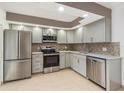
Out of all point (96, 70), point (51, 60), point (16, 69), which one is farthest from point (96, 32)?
point (16, 69)

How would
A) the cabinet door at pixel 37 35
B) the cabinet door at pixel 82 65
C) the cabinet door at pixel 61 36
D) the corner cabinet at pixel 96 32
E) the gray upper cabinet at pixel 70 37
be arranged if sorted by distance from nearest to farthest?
1. the corner cabinet at pixel 96 32
2. the cabinet door at pixel 82 65
3. the cabinet door at pixel 37 35
4. the cabinet door at pixel 61 36
5. the gray upper cabinet at pixel 70 37

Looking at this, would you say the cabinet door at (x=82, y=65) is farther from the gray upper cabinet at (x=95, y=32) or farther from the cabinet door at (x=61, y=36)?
the cabinet door at (x=61, y=36)

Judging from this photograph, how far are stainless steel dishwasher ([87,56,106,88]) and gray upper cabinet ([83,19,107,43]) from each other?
30.9 inches

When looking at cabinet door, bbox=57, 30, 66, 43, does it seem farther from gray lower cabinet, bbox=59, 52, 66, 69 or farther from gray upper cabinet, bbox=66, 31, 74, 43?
gray lower cabinet, bbox=59, 52, 66, 69

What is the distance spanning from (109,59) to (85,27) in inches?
82.5

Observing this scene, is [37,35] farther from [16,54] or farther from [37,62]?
[16,54]

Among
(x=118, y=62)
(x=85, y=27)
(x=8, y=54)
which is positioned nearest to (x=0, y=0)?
(x=8, y=54)

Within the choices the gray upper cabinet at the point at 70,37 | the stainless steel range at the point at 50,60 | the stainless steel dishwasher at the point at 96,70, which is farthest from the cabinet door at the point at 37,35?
the stainless steel dishwasher at the point at 96,70

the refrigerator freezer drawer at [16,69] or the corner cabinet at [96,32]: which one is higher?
the corner cabinet at [96,32]

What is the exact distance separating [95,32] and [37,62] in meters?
2.70

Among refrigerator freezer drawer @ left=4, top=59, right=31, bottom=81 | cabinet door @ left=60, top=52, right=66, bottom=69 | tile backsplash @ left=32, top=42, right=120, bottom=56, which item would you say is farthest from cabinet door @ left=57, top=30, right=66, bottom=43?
refrigerator freezer drawer @ left=4, top=59, right=31, bottom=81

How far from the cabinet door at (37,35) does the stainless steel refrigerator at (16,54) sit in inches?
33.6

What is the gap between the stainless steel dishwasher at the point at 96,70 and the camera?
2680 mm

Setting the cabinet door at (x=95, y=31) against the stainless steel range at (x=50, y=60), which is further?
the stainless steel range at (x=50, y=60)
